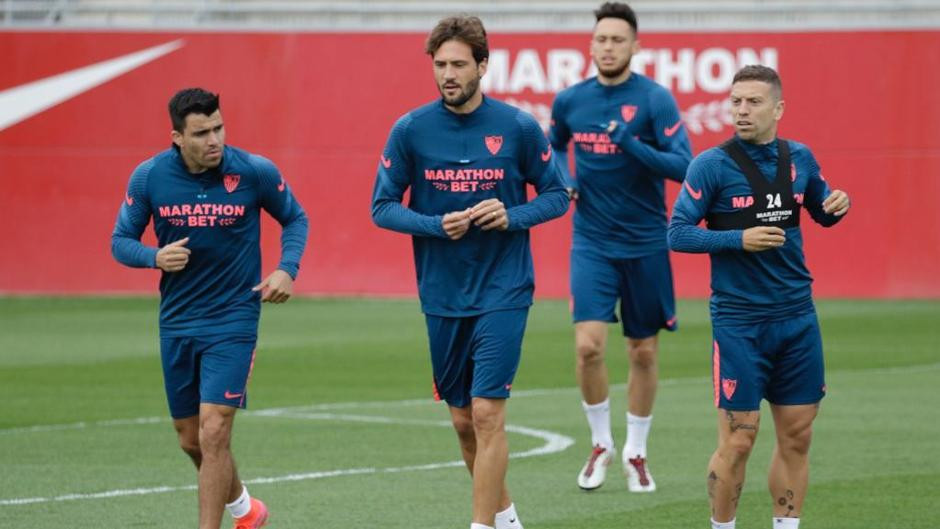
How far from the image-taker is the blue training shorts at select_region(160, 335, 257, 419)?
8.66 meters

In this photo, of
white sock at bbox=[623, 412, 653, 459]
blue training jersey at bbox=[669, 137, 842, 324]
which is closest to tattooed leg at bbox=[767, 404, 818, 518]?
blue training jersey at bbox=[669, 137, 842, 324]

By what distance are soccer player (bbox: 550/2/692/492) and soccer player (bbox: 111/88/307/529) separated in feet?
9.26

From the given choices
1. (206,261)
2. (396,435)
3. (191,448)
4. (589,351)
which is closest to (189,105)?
(206,261)

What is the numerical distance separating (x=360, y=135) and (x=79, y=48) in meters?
4.02

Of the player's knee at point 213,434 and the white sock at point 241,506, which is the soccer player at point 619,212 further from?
the player's knee at point 213,434

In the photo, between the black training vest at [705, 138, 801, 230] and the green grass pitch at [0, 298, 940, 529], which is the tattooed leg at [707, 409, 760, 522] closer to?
the black training vest at [705, 138, 801, 230]

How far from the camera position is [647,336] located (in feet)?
37.4

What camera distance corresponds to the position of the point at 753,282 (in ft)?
26.8

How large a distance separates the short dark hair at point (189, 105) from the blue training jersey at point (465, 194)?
0.84m

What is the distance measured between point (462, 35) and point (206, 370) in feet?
6.40

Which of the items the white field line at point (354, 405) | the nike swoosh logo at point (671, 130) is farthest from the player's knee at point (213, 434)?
the white field line at point (354, 405)

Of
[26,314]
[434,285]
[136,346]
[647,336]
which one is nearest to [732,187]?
[434,285]

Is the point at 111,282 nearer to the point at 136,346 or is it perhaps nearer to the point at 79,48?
the point at 79,48

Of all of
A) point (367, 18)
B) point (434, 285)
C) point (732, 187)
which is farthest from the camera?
point (367, 18)
